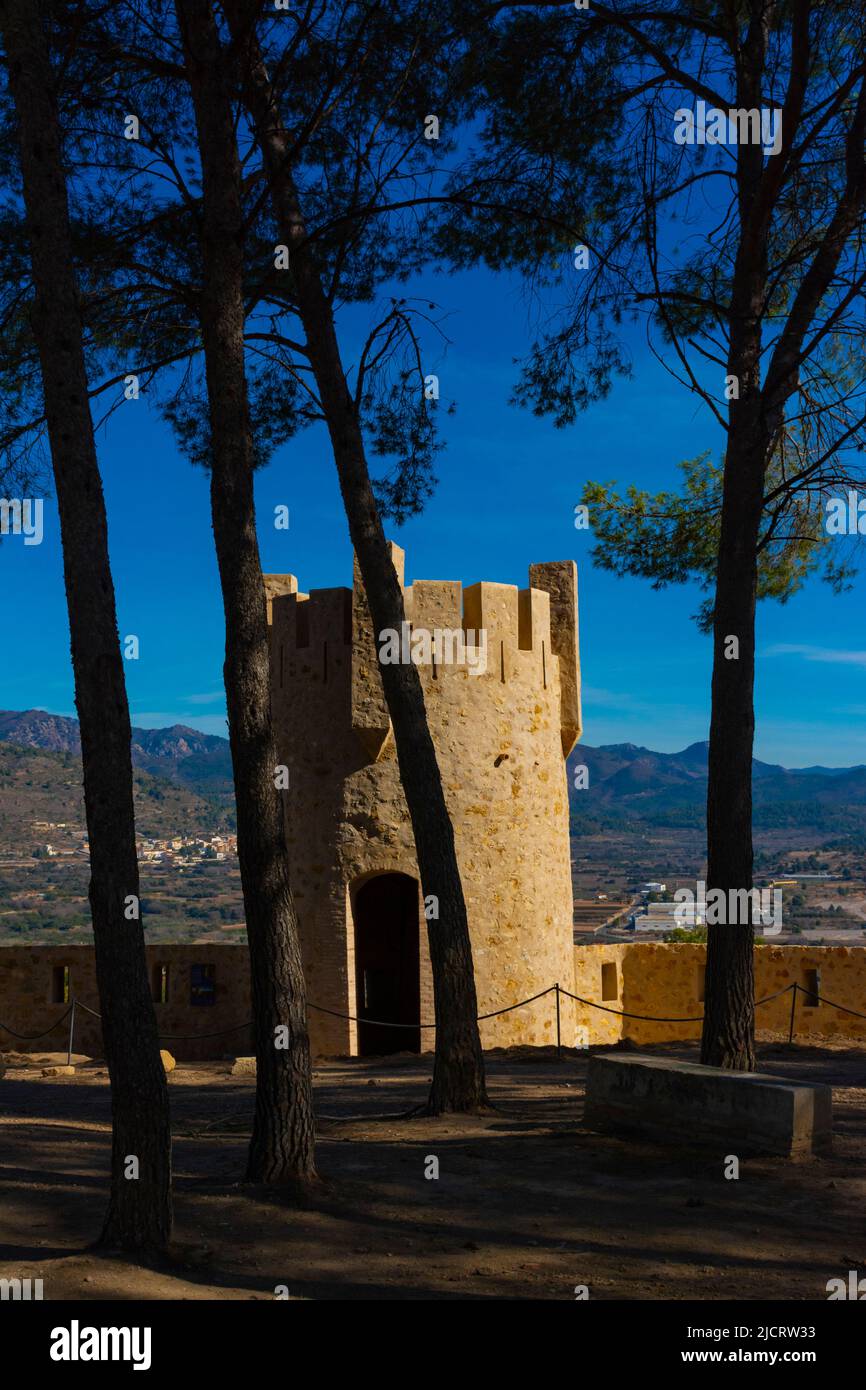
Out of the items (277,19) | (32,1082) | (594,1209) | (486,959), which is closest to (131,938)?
(594,1209)

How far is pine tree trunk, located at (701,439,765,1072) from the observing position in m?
9.25

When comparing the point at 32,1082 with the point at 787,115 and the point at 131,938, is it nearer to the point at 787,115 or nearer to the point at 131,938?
the point at 131,938

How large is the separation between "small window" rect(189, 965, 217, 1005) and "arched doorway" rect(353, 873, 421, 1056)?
208 cm

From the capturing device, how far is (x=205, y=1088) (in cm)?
1259

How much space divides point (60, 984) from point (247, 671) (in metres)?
11.9

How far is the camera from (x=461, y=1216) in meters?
6.55

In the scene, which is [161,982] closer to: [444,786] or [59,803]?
[444,786]

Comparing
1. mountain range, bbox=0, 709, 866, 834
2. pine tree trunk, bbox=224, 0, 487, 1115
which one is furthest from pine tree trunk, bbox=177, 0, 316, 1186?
mountain range, bbox=0, 709, 866, 834

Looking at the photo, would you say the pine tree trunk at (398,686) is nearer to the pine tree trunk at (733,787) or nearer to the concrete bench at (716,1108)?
the concrete bench at (716,1108)

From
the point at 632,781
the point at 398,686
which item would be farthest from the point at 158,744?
the point at 398,686

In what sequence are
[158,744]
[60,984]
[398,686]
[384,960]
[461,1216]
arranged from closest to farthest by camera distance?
[461,1216] < [398,686] < [60,984] < [384,960] < [158,744]

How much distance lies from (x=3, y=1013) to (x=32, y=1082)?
4.76 meters

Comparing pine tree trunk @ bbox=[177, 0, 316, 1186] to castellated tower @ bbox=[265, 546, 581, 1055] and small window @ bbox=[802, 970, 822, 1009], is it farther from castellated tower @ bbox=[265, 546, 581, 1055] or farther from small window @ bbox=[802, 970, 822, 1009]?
small window @ bbox=[802, 970, 822, 1009]
